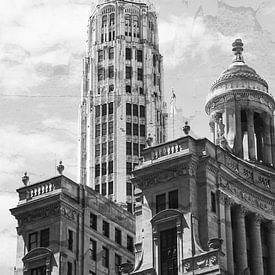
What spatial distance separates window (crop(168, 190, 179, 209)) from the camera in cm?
8394

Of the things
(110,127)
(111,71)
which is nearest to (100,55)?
(111,71)

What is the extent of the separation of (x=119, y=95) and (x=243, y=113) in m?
73.5

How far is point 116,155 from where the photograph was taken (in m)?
163

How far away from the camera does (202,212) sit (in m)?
83.1

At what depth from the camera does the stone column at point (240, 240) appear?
85475 millimetres

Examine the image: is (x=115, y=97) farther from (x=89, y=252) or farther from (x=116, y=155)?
(x=89, y=252)

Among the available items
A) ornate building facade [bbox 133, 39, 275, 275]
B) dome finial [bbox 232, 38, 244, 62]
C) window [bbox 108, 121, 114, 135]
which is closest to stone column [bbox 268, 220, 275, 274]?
ornate building facade [bbox 133, 39, 275, 275]

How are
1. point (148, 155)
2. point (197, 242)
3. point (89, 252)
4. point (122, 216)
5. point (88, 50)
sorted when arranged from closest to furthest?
point (197, 242)
point (148, 155)
point (89, 252)
point (122, 216)
point (88, 50)

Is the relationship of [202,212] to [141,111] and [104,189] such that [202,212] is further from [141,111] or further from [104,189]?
[141,111]

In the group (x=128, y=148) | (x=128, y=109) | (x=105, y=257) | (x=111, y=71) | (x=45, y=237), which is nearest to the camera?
(x=45, y=237)

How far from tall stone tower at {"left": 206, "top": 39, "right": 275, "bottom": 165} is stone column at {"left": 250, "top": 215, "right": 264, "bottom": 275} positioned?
9.36 m

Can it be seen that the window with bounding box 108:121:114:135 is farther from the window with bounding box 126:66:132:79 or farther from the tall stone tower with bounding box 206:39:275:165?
the tall stone tower with bounding box 206:39:275:165

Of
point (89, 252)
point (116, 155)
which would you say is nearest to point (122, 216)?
point (89, 252)

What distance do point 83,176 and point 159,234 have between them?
81525 millimetres
